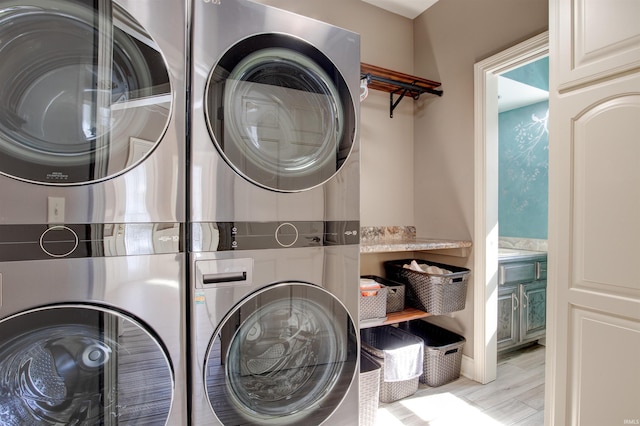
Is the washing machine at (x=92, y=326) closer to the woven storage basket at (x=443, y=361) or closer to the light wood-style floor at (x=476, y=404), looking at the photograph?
the light wood-style floor at (x=476, y=404)

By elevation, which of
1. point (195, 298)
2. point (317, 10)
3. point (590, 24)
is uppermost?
point (317, 10)

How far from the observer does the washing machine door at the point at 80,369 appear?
771mm

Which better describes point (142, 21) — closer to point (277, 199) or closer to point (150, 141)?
point (150, 141)

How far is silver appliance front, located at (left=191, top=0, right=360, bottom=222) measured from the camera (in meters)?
0.92

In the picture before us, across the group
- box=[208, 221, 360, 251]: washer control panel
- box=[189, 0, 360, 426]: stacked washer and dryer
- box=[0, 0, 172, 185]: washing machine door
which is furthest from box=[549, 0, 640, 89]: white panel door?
box=[0, 0, 172, 185]: washing machine door

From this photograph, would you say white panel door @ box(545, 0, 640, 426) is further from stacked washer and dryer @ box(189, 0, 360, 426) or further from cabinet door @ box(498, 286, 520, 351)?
cabinet door @ box(498, 286, 520, 351)

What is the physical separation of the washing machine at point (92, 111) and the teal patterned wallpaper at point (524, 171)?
10.1ft

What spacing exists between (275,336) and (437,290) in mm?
1289

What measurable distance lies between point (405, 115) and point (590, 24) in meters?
1.37

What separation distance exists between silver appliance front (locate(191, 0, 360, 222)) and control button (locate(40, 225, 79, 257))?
290 mm

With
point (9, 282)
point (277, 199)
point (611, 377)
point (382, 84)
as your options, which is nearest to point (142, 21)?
point (277, 199)

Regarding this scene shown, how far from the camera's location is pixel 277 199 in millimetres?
1023

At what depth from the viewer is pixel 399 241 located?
86.5 inches

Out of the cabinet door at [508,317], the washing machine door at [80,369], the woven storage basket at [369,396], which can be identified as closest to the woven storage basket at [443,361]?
the cabinet door at [508,317]
